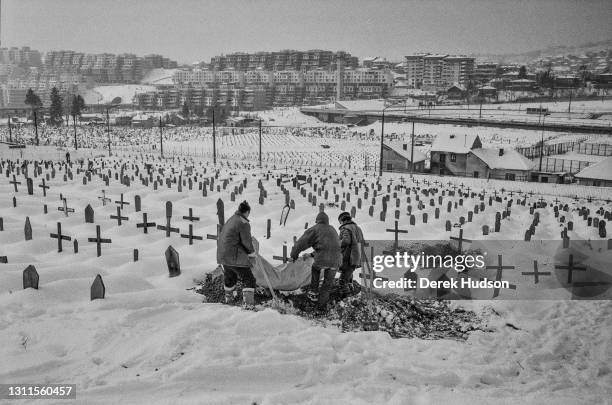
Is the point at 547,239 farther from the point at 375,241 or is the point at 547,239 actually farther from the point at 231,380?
the point at 231,380

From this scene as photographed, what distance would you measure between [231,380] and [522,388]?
2.55 meters

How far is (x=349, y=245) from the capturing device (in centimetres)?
705

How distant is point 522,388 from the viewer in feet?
14.9

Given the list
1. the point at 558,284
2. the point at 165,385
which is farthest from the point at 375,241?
the point at 165,385

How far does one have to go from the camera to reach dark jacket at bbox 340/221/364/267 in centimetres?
703

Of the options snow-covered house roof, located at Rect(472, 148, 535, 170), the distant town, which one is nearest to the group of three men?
snow-covered house roof, located at Rect(472, 148, 535, 170)

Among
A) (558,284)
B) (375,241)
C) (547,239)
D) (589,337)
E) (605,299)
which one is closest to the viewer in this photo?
(589,337)

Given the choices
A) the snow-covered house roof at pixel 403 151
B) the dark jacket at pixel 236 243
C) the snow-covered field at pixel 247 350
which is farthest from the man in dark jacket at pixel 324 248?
the snow-covered house roof at pixel 403 151

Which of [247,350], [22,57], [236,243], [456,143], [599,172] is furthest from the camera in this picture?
[22,57]

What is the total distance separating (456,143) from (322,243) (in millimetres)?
31790

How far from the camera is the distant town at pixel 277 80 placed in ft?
314

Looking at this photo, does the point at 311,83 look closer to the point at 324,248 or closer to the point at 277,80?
the point at 277,80

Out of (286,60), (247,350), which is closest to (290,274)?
(247,350)

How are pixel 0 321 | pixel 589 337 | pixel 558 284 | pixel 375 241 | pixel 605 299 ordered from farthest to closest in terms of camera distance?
pixel 375 241 < pixel 558 284 < pixel 605 299 < pixel 589 337 < pixel 0 321
